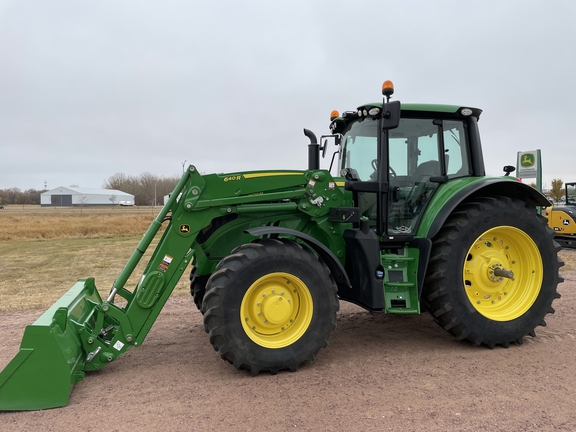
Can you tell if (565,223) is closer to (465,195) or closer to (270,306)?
(465,195)

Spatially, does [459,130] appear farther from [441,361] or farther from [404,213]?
[441,361]

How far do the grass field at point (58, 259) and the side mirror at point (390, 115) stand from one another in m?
5.12

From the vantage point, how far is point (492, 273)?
4.89 m

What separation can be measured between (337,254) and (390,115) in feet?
5.21

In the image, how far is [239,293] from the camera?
404cm

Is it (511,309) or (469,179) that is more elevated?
(469,179)

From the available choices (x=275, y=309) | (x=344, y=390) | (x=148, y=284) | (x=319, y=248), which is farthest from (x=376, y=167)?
(x=148, y=284)

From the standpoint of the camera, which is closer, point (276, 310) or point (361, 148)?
point (276, 310)

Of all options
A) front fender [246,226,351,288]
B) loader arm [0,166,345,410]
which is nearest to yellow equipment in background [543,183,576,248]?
loader arm [0,166,345,410]

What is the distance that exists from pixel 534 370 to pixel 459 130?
2.69 meters

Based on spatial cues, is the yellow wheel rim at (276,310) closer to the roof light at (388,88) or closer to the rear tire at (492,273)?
the rear tire at (492,273)

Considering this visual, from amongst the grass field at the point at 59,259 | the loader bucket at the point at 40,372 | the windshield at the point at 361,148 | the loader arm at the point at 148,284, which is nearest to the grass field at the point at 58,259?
the grass field at the point at 59,259

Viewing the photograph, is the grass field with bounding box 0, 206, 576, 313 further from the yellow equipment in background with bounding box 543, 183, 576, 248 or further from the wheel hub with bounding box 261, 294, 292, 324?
the wheel hub with bounding box 261, 294, 292, 324

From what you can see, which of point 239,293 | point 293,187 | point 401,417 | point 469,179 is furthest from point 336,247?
point 401,417
